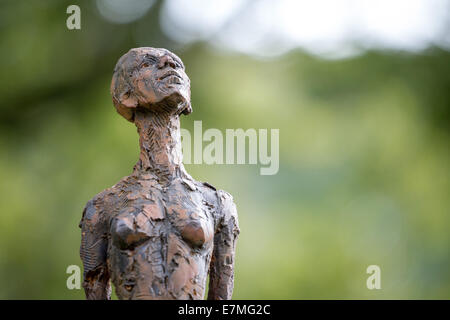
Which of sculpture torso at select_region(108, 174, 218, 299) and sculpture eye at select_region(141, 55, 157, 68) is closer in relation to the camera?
sculpture torso at select_region(108, 174, 218, 299)

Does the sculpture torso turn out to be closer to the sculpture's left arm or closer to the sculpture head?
the sculpture's left arm

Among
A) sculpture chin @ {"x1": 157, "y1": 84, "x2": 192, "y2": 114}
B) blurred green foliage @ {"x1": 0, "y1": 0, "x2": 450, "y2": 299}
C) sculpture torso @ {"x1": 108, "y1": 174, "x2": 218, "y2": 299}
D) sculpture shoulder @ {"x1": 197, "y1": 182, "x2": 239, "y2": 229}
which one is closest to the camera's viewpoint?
sculpture torso @ {"x1": 108, "y1": 174, "x2": 218, "y2": 299}

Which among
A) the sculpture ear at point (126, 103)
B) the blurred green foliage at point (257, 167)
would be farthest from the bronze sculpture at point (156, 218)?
the blurred green foliage at point (257, 167)

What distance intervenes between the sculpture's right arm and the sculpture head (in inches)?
22.6

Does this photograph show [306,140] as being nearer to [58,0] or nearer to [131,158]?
[131,158]

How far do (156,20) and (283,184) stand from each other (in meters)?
2.16

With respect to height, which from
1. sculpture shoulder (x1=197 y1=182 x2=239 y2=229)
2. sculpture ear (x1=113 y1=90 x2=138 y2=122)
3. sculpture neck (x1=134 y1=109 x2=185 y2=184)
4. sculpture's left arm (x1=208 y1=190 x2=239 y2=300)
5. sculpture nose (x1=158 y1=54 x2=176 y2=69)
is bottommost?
sculpture's left arm (x1=208 y1=190 x2=239 y2=300)

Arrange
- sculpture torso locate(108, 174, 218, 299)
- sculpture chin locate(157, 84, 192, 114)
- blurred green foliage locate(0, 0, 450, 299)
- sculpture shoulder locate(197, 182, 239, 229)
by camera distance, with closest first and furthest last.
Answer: sculpture torso locate(108, 174, 218, 299) → sculpture chin locate(157, 84, 192, 114) → sculpture shoulder locate(197, 182, 239, 229) → blurred green foliage locate(0, 0, 450, 299)

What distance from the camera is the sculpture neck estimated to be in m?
3.55

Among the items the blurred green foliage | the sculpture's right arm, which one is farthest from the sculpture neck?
the blurred green foliage

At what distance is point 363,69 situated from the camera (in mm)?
7664

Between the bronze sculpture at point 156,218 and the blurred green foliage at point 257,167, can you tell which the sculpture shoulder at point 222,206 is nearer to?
the bronze sculpture at point 156,218
